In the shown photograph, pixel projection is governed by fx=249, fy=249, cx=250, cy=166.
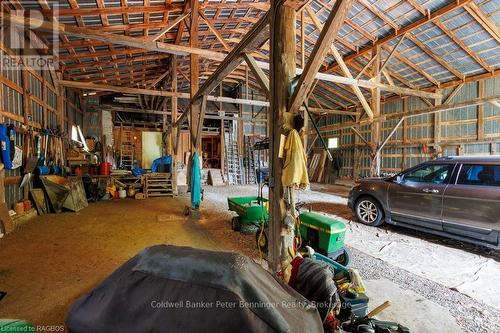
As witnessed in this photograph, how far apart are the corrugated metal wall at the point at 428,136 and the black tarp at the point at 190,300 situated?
11446 mm

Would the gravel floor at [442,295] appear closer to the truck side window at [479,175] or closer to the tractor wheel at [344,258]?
the tractor wheel at [344,258]

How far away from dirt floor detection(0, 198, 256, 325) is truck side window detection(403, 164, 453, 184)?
11.9 ft

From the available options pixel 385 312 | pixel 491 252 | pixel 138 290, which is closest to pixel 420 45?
pixel 491 252

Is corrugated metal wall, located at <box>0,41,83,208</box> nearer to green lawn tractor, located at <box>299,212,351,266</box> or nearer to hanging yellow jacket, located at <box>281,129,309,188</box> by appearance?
hanging yellow jacket, located at <box>281,129,309,188</box>

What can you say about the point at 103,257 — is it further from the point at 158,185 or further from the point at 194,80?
the point at 158,185

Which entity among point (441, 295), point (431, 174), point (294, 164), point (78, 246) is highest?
point (294, 164)

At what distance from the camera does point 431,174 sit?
4.95m

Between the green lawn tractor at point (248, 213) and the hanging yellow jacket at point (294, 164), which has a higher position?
the hanging yellow jacket at point (294, 164)

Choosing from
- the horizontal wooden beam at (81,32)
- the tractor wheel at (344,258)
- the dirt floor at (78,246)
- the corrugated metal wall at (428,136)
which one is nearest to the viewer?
the dirt floor at (78,246)

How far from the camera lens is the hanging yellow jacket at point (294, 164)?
2.48 metres

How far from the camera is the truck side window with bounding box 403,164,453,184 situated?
471 cm

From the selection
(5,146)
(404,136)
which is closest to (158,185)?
(5,146)

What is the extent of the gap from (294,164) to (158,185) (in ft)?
27.1

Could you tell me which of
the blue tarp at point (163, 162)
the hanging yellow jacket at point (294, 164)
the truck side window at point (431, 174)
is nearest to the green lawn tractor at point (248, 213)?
the hanging yellow jacket at point (294, 164)
